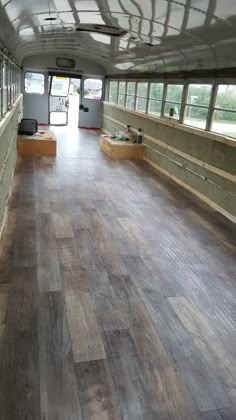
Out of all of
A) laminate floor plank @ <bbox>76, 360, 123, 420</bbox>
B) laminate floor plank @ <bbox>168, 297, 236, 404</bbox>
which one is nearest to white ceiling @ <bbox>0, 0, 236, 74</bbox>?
laminate floor plank @ <bbox>168, 297, 236, 404</bbox>

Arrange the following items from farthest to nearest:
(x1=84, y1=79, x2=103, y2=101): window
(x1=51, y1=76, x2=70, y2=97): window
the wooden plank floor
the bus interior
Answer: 1. (x1=84, y1=79, x2=103, y2=101): window
2. (x1=51, y1=76, x2=70, y2=97): window
3. the bus interior
4. the wooden plank floor

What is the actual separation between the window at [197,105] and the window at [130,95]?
13.7 feet

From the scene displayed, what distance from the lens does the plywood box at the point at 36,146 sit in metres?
8.75

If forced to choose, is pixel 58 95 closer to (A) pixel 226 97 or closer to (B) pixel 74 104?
(B) pixel 74 104

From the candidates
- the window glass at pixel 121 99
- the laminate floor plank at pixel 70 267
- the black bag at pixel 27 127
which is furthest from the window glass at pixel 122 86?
the laminate floor plank at pixel 70 267

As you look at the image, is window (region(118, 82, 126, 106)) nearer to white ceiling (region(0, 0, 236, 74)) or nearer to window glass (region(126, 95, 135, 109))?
window glass (region(126, 95, 135, 109))

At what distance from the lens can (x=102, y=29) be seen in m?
6.57

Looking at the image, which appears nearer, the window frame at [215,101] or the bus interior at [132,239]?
the bus interior at [132,239]

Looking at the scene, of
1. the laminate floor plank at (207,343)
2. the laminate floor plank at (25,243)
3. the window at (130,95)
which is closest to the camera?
the laminate floor plank at (207,343)

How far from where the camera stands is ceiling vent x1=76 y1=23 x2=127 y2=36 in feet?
20.7

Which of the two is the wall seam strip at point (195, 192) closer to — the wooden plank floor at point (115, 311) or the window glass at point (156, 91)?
the wooden plank floor at point (115, 311)

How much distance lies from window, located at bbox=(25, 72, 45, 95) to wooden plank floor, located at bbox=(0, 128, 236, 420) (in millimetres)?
9573

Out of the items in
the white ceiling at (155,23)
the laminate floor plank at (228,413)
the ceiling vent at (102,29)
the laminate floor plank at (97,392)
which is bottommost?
the laminate floor plank at (228,413)

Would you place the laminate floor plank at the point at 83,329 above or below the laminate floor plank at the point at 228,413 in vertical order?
above
